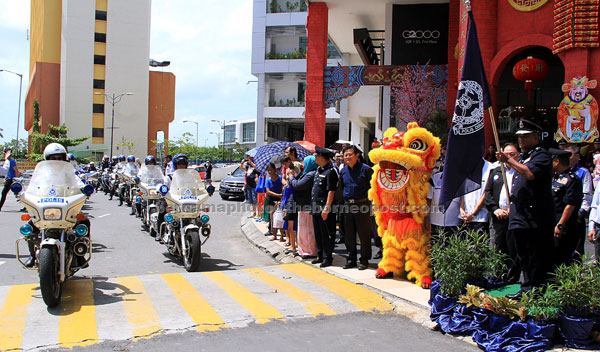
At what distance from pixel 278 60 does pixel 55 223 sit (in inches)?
1760

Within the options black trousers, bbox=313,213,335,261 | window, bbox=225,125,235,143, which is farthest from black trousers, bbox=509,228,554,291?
window, bbox=225,125,235,143

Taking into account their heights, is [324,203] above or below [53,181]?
below

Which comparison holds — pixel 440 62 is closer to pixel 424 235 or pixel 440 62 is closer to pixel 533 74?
pixel 533 74

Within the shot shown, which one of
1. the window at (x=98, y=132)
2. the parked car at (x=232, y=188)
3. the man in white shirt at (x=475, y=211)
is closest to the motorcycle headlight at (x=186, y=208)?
the man in white shirt at (x=475, y=211)

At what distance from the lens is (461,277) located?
5527mm

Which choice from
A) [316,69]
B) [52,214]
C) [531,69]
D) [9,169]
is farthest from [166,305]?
[316,69]

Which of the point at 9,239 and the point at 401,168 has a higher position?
the point at 401,168

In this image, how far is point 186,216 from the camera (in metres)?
8.41

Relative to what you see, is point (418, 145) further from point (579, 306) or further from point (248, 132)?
point (248, 132)

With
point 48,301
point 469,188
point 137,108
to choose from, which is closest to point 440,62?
point 469,188

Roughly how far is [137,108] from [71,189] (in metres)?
61.7

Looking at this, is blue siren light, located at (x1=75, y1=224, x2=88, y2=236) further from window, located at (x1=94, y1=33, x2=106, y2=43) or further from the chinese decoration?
window, located at (x1=94, y1=33, x2=106, y2=43)

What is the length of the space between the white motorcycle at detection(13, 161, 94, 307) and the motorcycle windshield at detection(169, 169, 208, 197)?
207 centimetres

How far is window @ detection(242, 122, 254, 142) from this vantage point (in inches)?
4691
